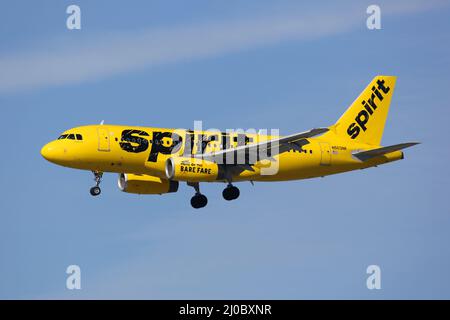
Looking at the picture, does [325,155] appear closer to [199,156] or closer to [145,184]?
[199,156]

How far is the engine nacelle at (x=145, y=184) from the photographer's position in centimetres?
7925

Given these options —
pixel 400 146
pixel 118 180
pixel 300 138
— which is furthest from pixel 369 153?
pixel 118 180

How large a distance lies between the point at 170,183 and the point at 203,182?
5.23 metres

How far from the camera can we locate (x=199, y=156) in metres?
74.4

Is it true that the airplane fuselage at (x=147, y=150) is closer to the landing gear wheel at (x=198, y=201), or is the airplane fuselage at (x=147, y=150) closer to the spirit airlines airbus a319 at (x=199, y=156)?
the spirit airlines airbus a319 at (x=199, y=156)

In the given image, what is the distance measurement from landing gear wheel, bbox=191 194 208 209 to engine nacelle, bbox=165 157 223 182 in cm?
388

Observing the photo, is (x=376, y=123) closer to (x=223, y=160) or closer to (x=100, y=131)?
(x=223, y=160)

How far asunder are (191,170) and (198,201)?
16.2ft

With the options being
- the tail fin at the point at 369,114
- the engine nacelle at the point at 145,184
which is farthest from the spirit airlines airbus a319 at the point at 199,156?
the tail fin at the point at 369,114

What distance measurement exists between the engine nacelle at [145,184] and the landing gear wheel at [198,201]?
2.60m

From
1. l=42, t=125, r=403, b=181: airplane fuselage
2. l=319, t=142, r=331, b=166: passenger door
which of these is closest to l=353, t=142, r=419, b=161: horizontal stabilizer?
l=319, t=142, r=331, b=166: passenger door

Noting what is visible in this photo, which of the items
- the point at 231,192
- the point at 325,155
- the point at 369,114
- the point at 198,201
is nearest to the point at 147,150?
the point at 198,201

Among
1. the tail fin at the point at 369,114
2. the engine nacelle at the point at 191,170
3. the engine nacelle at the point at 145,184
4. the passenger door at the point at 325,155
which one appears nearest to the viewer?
the engine nacelle at the point at 191,170

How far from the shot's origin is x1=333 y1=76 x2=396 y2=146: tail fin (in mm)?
82000
